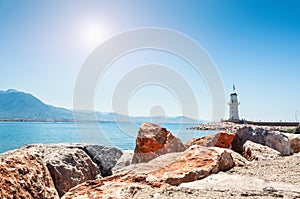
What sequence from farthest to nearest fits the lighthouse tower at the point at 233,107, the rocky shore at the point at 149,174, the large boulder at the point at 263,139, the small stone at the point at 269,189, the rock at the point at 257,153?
the lighthouse tower at the point at 233,107, the large boulder at the point at 263,139, the rock at the point at 257,153, the small stone at the point at 269,189, the rocky shore at the point at 149,174

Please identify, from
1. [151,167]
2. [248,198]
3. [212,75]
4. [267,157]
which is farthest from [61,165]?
[212,75]

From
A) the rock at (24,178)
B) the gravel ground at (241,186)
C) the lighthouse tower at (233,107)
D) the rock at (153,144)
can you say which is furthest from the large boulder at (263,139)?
the lighthouse tower at (233,107)

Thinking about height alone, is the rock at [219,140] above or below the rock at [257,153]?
above

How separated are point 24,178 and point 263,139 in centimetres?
769

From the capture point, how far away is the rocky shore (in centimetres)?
346

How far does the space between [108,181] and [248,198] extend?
2.31m

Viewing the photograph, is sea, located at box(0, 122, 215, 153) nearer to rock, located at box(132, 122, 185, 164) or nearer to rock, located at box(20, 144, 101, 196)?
rock, located at box(132, 122, 185, 164)

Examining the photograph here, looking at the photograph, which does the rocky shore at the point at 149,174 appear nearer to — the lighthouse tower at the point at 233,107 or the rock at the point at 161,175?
the rock at the point at 161,175

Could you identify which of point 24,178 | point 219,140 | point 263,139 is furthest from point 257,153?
point 24,178

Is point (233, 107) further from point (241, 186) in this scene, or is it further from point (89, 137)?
point (241, 186)

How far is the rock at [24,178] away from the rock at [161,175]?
544 mm

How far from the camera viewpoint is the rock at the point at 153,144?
796 centimetres

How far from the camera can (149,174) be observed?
4.72 metres

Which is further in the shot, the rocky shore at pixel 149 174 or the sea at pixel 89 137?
the sea at pixel 89 137
